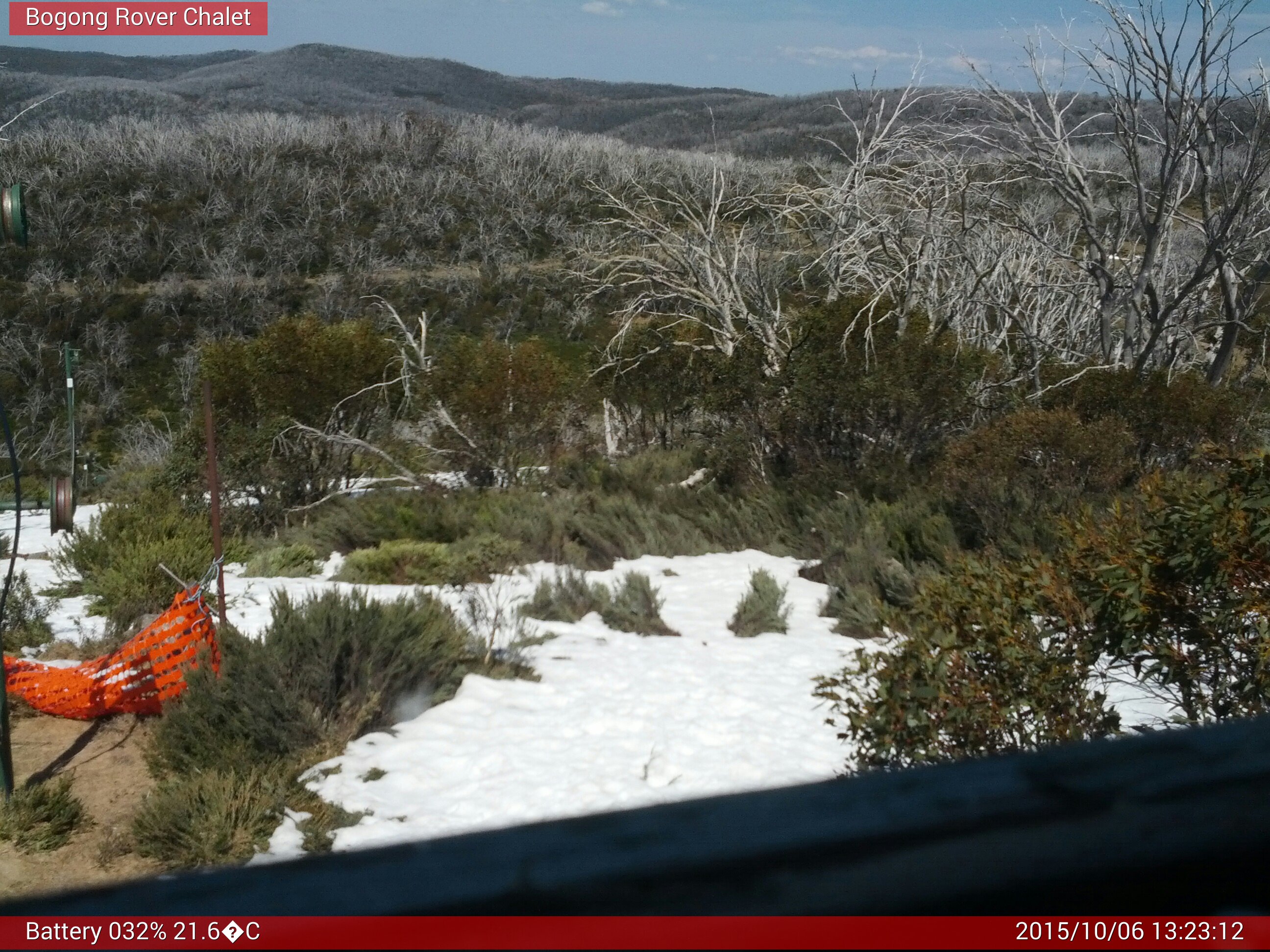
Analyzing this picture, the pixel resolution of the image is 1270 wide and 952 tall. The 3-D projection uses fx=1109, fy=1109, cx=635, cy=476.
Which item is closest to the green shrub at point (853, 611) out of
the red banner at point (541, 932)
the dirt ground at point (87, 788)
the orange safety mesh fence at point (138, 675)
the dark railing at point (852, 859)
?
the orange safety mesh fence at point (138, 675)

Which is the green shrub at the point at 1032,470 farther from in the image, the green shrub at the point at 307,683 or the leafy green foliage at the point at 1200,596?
the leafy green foliage at the point at 1200,596

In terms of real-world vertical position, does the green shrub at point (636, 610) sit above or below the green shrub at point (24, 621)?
above

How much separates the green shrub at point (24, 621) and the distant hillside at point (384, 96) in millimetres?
42781

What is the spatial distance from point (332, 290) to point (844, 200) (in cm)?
2293

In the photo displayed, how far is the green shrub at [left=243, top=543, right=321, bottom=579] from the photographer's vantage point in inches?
371

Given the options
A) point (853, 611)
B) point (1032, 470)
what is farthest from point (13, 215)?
point (1032, 470)

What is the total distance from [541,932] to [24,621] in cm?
851

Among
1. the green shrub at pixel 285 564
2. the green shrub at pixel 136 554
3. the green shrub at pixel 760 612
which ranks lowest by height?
the green shrub at pixel 285 564

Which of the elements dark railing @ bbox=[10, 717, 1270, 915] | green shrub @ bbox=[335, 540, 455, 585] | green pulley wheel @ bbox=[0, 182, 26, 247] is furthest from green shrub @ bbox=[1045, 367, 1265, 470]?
dark railing @ bbox=[10, 717, 1270, 915]

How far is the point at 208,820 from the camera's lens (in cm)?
455

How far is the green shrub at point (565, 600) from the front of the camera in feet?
25.6

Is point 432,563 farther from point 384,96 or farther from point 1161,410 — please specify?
point 384,96

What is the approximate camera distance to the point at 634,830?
71 centimetres

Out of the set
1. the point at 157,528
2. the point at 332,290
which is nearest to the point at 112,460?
the point at 332,290
